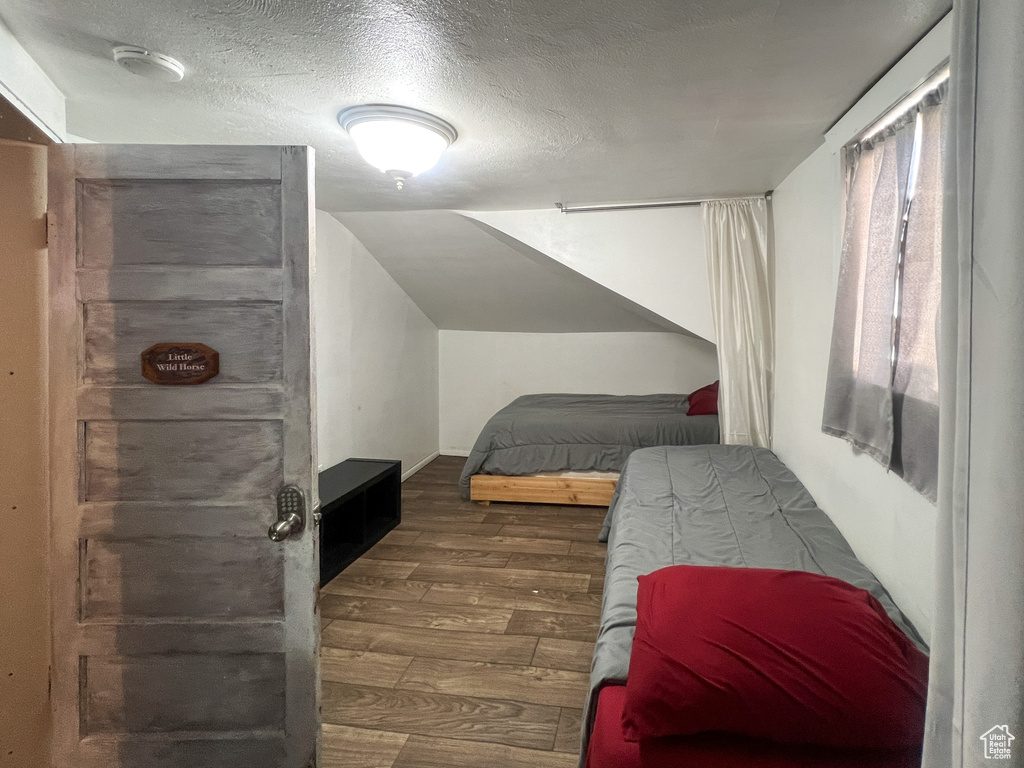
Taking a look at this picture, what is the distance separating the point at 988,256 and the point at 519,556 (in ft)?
9.43

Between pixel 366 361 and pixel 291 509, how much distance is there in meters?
2.90

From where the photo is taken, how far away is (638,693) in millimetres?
1291

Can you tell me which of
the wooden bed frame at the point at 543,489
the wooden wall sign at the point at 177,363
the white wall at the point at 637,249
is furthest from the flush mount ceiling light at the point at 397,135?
the wooden bed frame at the point at 543,489

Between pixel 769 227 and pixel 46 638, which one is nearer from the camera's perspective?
pixel 46 638

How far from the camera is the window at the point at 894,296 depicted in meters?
1.58

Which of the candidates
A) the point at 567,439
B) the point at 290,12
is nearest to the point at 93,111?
the point at 290,12

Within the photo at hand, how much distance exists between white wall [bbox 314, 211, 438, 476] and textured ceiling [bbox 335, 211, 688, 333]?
0.57 ft

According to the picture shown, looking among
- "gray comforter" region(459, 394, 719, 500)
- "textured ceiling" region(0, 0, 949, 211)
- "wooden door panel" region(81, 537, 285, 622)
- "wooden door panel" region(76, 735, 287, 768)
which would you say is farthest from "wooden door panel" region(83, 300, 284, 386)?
"gray comforter" region(459, 394, 719, 500)

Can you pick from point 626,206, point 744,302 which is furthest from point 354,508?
point 744,302

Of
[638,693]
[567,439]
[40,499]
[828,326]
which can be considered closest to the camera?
[638,693]

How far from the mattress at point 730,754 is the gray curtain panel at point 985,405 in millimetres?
329

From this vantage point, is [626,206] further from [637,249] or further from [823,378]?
[823,378]

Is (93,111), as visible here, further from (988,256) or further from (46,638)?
(988,256)

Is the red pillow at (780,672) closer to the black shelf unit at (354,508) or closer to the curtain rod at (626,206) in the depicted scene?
the black shelf unit at (354,508)
